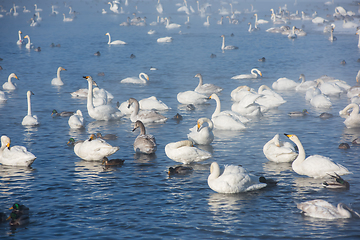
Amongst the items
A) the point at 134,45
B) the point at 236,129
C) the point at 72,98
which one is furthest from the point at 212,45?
the point at 236,129

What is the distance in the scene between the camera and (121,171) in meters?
14.3

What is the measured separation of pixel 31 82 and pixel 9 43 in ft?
95.8

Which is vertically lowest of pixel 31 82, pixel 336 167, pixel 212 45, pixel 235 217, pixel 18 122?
pixel 235 217

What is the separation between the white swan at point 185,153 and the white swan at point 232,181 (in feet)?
8.00

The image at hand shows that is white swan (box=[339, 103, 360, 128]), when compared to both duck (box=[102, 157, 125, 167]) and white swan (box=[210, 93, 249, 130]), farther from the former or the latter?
duck (box=[102, 157, 125, 167])

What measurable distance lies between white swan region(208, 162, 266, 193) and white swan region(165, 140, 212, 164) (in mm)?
2437

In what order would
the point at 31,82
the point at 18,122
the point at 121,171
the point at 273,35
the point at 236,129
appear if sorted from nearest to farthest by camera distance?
the point at 121,171 → the point at 236,129 → the point at 18,122 → the point at 31,82 → the point at 273,35

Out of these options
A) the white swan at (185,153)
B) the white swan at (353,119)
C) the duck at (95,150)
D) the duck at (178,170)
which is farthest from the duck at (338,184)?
the white swan at (353,119)

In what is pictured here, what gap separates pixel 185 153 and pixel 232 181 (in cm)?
293

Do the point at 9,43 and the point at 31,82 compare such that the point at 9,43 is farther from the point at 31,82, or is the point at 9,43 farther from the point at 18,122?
the point at 18,122

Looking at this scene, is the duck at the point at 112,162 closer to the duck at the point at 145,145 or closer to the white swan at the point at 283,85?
the duck at the point at 145,145

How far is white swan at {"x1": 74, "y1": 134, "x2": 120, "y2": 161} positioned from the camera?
48.8ft

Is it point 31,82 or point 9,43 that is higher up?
point 9,43

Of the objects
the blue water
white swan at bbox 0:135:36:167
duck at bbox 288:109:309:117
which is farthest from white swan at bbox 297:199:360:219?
duck at bbox 288:109:309:117
